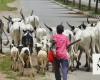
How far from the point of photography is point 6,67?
17797 mm

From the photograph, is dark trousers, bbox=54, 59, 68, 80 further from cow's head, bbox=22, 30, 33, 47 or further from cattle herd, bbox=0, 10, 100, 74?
cow's head, bbox=22, 30, 33, 47

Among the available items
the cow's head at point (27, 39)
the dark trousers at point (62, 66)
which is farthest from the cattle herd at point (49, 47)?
the dark trousers at point (62, 66)

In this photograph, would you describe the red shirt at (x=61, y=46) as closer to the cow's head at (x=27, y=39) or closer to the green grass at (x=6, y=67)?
the green grass at (x=6, y=67)

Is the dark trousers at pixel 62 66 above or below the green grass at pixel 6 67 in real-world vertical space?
above

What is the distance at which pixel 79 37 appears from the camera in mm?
17641

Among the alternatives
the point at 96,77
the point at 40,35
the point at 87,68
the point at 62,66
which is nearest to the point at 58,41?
the point at 62,66

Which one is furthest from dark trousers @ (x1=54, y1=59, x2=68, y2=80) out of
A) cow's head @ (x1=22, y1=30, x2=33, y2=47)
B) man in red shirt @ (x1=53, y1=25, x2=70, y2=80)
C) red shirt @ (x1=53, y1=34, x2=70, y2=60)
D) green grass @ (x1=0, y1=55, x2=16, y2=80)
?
cow's head @ (x1=22, y1=30, x2=33, y2=47)

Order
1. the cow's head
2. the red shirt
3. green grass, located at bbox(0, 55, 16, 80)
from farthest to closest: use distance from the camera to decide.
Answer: the cow's head < green grass, located at bbox(0, 55, 16, 80) < the red shirt

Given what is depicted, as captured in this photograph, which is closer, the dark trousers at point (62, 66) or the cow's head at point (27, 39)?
the dark trousers at point (62, 66)

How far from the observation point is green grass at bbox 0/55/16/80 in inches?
643

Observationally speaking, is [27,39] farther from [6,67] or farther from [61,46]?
[61,46]

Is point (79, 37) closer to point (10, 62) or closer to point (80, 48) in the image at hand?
point (80, 48)

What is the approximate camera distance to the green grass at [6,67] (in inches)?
643

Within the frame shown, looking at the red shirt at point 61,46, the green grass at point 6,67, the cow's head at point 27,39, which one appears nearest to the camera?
the red shirt at point 61,46
